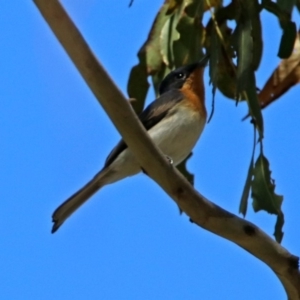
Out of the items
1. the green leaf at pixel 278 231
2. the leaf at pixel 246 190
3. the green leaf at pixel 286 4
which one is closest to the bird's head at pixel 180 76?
the leaf at pixel 246 190

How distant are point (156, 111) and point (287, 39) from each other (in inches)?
29.0

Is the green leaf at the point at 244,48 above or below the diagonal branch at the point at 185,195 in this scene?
above

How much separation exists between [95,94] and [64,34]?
0.59 feet

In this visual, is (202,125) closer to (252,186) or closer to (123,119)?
(252,186)

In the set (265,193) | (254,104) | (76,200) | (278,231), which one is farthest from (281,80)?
(76,200)

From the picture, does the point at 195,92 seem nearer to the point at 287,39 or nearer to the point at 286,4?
the point at 287,39

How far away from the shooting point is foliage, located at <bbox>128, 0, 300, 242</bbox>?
108 inches

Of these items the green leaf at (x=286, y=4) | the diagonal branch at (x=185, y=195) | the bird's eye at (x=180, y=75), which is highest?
the bird's eye at (x=180, y=75)

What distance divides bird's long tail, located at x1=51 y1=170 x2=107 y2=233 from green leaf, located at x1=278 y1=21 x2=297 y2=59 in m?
0.80

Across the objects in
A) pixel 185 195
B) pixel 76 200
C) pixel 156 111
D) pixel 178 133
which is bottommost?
pixel 185 195

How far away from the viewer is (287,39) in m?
2.85

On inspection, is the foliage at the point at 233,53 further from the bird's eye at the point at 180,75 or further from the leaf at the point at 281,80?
the bird's eye at the point at 180,75

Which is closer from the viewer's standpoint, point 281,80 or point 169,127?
point 281,80

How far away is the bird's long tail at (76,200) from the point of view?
3072 millimetres
